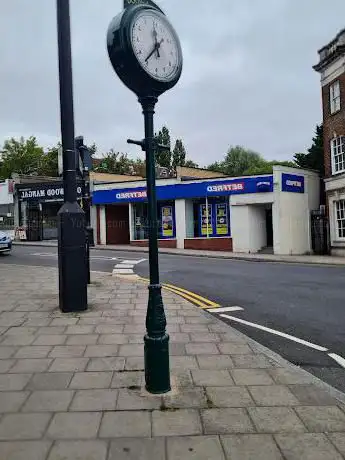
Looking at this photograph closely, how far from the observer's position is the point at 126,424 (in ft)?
11.2

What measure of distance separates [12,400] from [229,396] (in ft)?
6.49

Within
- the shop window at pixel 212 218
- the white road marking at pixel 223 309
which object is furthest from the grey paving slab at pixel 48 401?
the shop window at pixel 212 218

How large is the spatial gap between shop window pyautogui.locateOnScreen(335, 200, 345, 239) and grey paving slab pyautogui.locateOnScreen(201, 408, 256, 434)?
20.4 m

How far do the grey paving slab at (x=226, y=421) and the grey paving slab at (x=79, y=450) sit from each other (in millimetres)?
801

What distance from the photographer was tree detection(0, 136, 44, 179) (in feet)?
170

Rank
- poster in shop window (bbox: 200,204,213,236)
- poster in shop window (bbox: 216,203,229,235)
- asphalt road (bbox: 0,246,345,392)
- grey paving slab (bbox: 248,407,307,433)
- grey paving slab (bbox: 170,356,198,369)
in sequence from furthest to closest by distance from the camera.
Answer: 1. poster in shop window (bbox: 200,204,213,236)
2. poster in shop window (bbox: 216,203,229,235)
3. asphalt road (bbox: 0,246,345,392)
4. grey paving slab (bbox: 170,356,198,369)
5. grey paving slab (bbox: 248,407,307,433)

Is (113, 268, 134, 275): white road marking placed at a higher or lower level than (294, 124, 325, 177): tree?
lower

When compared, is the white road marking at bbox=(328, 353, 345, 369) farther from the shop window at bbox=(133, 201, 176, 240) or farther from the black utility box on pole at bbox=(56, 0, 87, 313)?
the shop window at bbox=(133, 201, 176, 240)

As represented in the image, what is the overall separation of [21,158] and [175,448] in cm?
5309

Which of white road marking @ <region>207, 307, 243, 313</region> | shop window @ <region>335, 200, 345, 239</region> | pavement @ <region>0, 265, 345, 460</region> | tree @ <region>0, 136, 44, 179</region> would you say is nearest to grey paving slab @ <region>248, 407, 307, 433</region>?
pavement @ <region>0, 265, 345, 460</region>

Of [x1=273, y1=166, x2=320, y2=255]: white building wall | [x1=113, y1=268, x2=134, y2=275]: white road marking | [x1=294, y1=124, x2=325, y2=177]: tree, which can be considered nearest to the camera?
[x1=113, y1=268, x2=134, y2=275]: white road marking

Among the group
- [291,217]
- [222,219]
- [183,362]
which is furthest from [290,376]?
[222,219]

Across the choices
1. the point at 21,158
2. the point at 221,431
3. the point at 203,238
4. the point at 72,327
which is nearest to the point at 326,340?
the point at 221,431

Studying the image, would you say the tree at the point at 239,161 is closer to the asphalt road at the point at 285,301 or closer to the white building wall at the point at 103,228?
the white building wall at the point at 103,228
